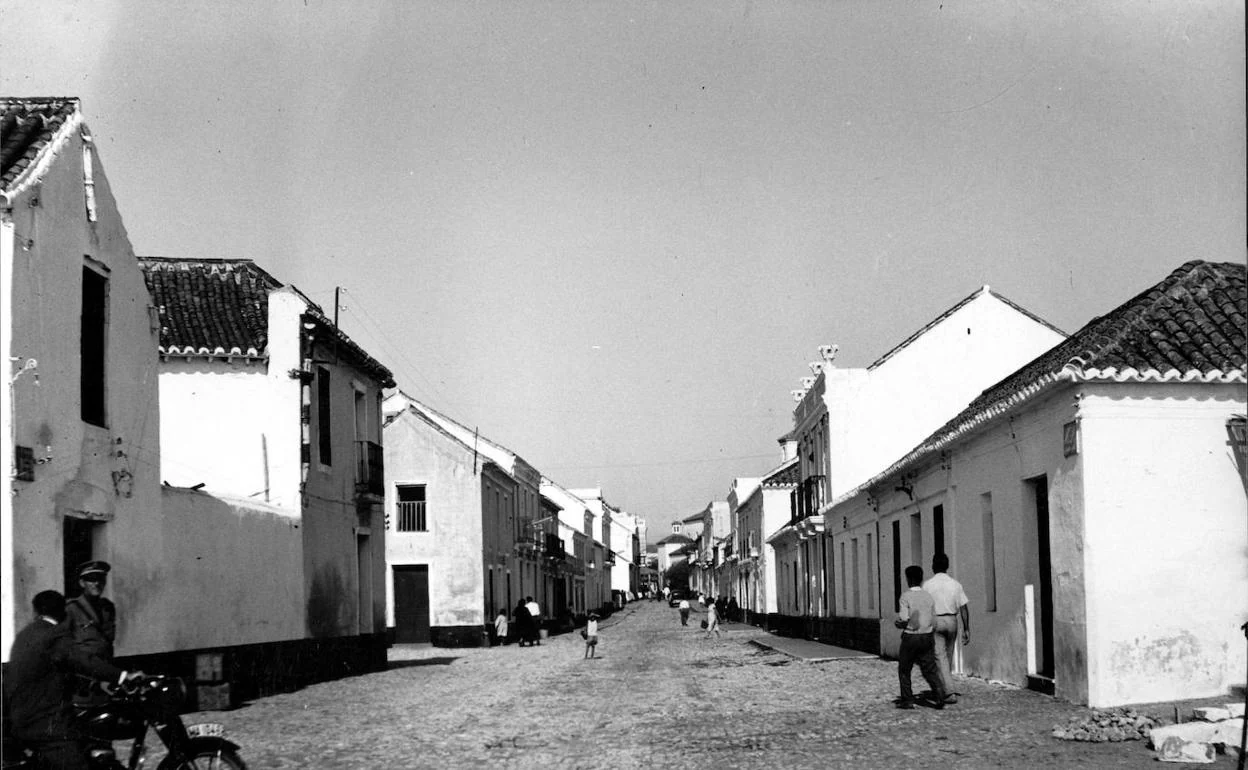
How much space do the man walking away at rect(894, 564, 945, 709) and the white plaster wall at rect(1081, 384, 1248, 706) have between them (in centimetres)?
154

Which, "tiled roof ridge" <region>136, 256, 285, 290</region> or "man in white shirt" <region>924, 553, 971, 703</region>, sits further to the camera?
"tiled roof ridge" <region>136, 256, 285, 290</region>

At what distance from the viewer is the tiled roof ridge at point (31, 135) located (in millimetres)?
13109

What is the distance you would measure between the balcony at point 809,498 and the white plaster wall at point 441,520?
31.0ft

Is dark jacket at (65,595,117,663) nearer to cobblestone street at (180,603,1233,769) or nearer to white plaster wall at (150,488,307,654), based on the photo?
cobblestone street at (180,603,1233,769)

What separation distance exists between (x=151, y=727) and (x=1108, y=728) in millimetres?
7551

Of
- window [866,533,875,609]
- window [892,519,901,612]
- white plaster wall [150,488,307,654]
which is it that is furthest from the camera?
window [866,533,875,609]

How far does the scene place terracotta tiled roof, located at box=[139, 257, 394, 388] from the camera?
71.7 feet

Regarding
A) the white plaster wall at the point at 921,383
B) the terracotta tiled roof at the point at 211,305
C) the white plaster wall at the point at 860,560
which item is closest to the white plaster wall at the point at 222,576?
the terracotta tiled roof at the point at 211,305

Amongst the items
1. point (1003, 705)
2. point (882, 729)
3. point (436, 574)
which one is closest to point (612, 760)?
point (882, 729)

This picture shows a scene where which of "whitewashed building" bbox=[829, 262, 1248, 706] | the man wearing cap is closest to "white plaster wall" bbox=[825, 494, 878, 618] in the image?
"whitewashed building" bbox=[829, 262, 1248, 706]

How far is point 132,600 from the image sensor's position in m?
15.6

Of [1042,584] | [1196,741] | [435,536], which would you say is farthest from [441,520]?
[1196,741]

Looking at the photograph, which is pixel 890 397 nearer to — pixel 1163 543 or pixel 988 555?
pixel 988 555

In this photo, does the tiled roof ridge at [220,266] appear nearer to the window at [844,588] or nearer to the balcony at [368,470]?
→ the balcony at [368,470]
